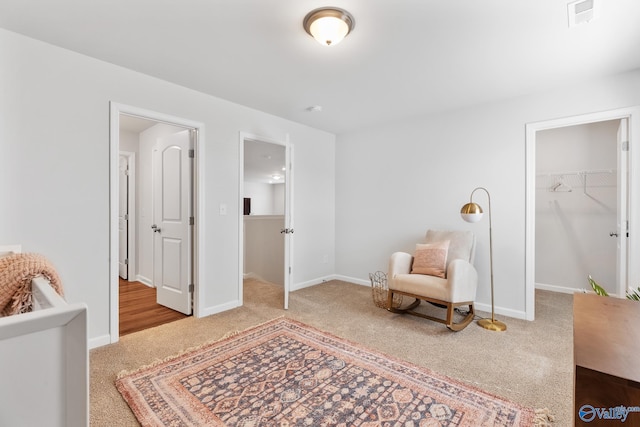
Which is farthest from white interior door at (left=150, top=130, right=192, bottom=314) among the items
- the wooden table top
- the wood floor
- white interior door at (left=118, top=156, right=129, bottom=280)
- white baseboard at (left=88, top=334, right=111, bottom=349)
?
the wooden table top

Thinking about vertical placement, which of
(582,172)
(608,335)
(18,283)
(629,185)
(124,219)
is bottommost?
(608,335)

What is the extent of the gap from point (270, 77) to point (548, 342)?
3289 mm

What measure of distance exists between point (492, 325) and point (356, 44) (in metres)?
2.73

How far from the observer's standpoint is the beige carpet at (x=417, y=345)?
1.80 metres

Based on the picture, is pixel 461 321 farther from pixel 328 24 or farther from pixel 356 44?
pixel 328 24

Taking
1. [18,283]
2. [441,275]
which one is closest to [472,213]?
[441,275]

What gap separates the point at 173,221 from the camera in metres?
3.32

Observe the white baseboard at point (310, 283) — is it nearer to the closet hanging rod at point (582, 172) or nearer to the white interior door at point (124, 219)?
the white interior door at point (124, 219)

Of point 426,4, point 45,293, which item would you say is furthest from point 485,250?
point 45,293

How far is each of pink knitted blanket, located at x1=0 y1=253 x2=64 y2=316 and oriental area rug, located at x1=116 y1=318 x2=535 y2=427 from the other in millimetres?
900

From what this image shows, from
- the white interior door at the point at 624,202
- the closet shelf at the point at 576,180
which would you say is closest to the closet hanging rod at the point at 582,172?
the closet shelf at the point at 576,180

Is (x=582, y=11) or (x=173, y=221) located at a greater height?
(x=582, y=11)

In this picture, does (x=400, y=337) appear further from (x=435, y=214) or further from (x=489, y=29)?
(x=489, y=29)

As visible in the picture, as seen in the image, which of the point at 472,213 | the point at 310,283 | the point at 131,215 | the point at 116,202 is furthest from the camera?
the point at 131,215
